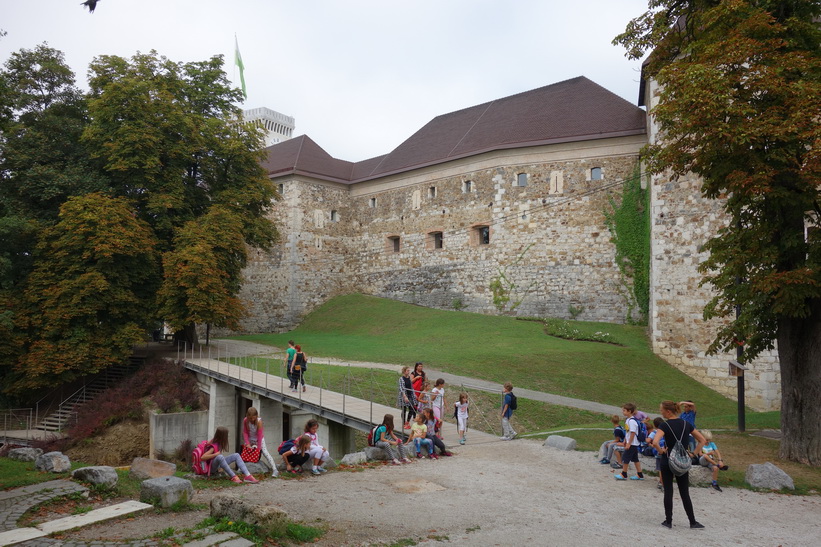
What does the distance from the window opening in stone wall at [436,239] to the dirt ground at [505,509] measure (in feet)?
85.9

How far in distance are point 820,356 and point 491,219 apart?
22638 mm

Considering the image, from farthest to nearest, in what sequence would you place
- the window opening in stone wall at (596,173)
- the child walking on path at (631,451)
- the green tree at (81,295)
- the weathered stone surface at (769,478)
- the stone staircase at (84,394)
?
the window opening in stone wall at (596,173)
the stone staircase at (84,394)
the green tree at (81,295)
the child walking on path at (631,451)
the weathered stone surface at (769,478)

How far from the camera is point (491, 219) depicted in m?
32.8

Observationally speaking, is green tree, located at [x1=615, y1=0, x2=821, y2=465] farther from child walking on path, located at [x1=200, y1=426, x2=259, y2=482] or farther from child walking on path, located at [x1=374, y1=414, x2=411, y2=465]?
child walking on path, located at [x1=200, y1=426, x2=259, y2=482]

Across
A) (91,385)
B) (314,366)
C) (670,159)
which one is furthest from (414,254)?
(670,159)

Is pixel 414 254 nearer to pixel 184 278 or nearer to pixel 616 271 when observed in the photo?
pixel 616 271

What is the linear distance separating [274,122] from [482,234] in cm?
5274

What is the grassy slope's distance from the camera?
62.3 feet

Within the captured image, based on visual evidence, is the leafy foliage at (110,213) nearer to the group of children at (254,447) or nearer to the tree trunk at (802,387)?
the group of children at (254,447)

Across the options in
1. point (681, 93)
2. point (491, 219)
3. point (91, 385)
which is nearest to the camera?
point (681, 93)

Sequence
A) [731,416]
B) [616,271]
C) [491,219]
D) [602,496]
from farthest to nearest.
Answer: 1. [491,219]
2. [616,271]
3. [731,416]
4. [602,496]

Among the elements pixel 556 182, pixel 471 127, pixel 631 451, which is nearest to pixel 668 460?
pixel 631 451

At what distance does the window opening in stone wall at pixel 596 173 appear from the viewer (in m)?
29.6

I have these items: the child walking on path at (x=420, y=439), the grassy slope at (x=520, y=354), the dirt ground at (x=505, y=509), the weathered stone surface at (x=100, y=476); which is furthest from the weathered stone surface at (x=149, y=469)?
the grassy slope at (x=520, y=354)
